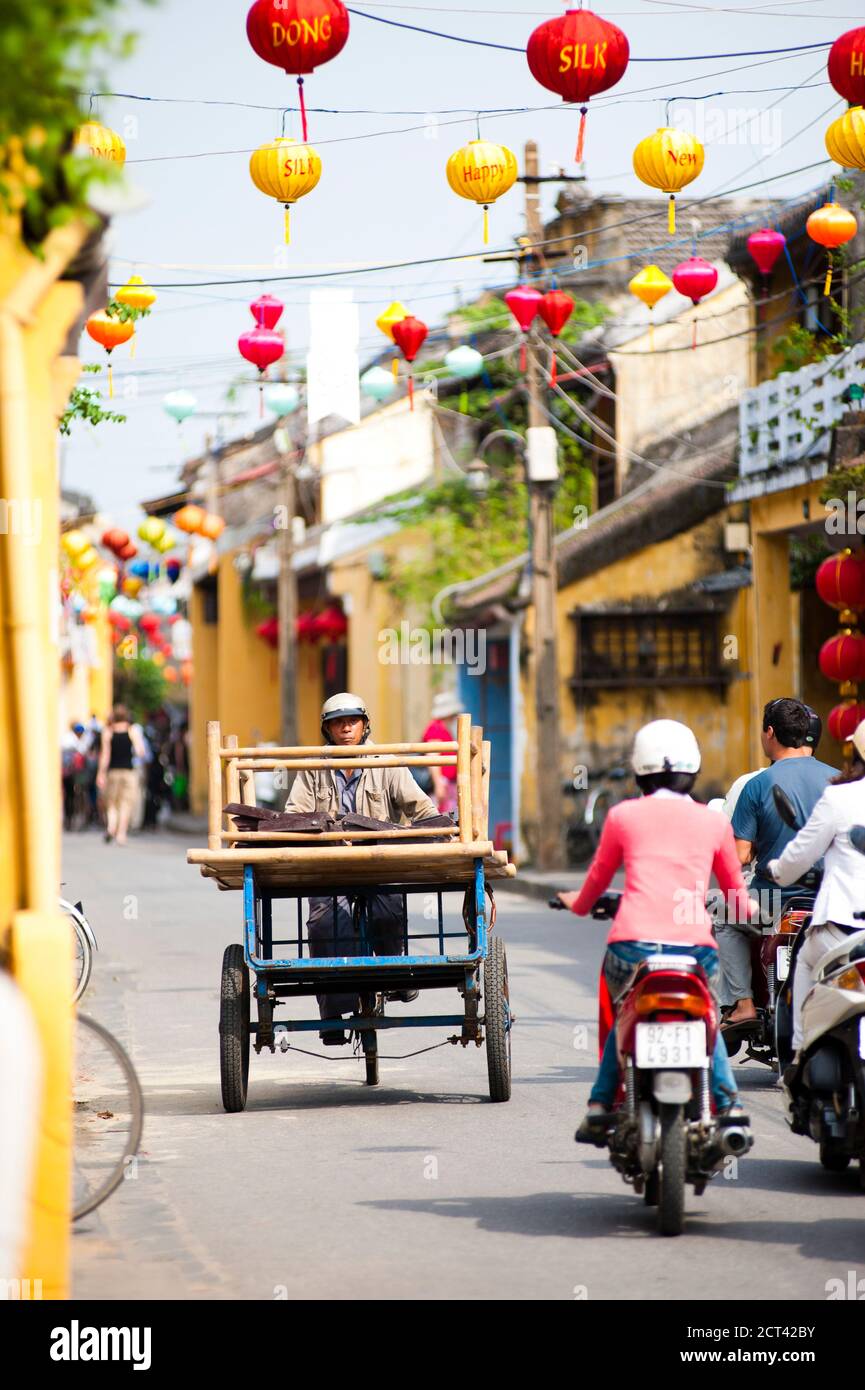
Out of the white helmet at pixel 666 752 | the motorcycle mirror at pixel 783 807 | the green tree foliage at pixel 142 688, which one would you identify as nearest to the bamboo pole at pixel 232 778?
the motorcycle mirror at pixel 783 807

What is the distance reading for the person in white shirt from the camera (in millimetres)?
7754

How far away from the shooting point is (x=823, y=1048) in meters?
7.53

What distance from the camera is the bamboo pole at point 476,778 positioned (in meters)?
9.42

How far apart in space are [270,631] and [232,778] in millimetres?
33924

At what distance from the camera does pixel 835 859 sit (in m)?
7.81

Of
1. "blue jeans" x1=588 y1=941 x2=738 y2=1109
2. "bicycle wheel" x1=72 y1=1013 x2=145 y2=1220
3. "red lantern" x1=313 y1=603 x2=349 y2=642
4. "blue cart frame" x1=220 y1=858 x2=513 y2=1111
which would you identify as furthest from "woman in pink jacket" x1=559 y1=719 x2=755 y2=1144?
"red lantern" x1=313 y1=603 x2=349 y2=642

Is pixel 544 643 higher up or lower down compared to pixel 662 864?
higher up

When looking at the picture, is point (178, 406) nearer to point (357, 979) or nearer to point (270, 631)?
point (357, 979)

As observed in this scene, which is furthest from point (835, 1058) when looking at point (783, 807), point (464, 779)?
point (464, 779)

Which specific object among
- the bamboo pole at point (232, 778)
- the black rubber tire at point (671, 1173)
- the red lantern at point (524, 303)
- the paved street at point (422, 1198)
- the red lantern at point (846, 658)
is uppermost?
the red lantern at point (524, 303)

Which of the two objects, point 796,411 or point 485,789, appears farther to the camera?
point 796,411

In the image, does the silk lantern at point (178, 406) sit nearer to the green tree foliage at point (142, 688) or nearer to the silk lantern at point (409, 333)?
the silk lantern at point (409, 333)

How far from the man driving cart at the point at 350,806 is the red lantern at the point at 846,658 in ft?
30.0

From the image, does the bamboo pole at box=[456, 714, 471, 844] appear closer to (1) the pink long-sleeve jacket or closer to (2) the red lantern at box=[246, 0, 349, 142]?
(1) the pink long-sleeve jacket
